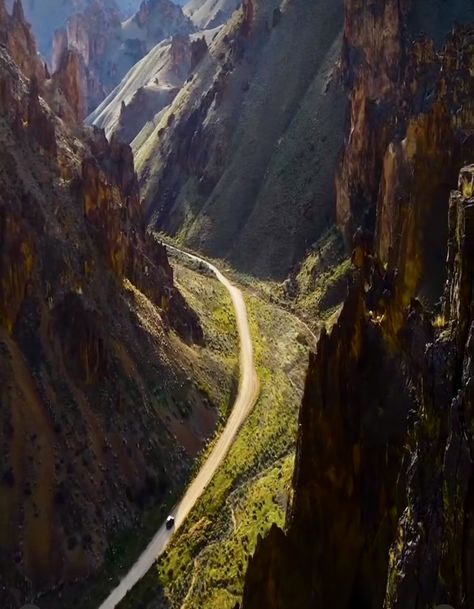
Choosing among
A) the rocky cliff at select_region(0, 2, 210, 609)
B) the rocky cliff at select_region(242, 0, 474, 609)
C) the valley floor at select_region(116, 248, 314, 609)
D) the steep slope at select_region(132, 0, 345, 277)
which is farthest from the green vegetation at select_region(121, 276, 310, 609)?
the steep slope at select_region(132, 0, 345, 277)

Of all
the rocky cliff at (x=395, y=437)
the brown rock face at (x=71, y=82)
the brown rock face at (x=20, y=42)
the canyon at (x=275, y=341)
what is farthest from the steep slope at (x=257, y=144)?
the rocky cliff at (x=395, y=437)

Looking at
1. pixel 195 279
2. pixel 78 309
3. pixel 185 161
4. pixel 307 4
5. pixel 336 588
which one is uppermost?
pixel 307 4

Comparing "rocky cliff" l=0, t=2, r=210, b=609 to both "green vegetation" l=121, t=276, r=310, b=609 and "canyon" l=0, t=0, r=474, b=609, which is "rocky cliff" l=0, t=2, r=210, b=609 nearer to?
"canyon" l=0, t=0, r=474, b=609

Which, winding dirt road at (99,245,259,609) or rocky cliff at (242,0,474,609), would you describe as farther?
winding dirt road at (99,245,259,609)

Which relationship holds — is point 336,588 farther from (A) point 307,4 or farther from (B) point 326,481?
(A) point 307,4

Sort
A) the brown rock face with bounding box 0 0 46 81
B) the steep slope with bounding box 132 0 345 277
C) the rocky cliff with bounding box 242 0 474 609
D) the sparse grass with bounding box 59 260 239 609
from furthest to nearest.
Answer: the steep slope with bounding box 132 0 345 277 → the brown rock face with bounding box 0 0 46 81 → the sparse grass with bounding box 59 260 239 609 → the rocky cliff with bounding box 242 0 474 609

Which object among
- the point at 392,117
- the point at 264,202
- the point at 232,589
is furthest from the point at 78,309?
the point at 264,202

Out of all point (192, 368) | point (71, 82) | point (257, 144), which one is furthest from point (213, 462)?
point (257, 144)
